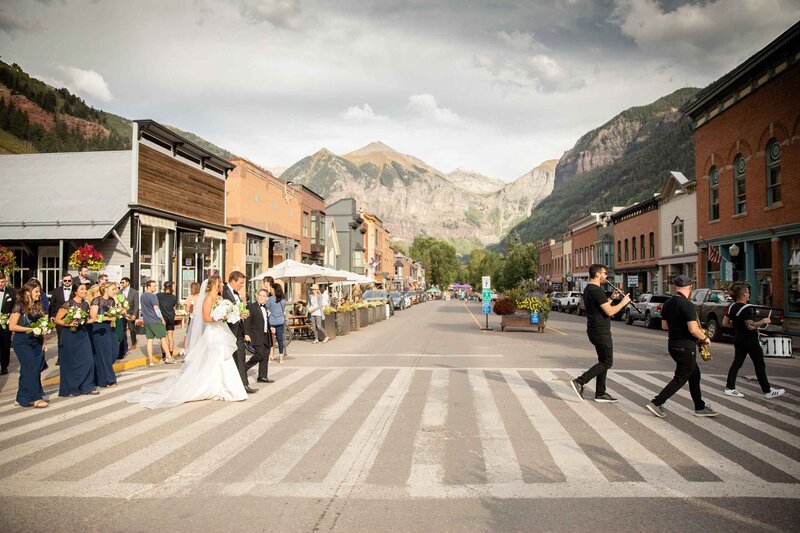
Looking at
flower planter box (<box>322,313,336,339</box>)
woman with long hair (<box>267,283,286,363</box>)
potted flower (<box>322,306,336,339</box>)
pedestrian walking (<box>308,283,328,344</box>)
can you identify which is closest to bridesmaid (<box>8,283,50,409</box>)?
woman with long hair (<box>267,283,286,363</box>)

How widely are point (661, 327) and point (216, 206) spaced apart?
22.7m

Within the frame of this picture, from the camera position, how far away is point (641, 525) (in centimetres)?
415

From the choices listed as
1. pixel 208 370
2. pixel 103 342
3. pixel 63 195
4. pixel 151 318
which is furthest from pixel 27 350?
pixel 63 195

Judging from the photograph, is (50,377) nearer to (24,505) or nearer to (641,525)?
(24,505)

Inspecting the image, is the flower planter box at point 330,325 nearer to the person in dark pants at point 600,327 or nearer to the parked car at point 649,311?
Answer: the person in dark pants at point 600,327

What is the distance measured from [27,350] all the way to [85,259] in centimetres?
966

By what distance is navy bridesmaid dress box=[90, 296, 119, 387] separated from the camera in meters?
10.1

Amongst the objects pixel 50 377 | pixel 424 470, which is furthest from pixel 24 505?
pixel 50 377

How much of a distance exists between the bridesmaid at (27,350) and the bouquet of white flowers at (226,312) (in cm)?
272

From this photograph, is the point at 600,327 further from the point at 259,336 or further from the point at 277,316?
the point at 277,316

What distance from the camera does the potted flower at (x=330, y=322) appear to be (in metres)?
20.9

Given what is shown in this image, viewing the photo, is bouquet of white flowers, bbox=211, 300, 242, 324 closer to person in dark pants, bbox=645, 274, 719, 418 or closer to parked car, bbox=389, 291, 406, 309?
person in dark pants, bbox=645, 274, 719, 418

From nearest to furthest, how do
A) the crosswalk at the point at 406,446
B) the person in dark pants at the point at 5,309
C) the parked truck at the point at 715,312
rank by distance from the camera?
the crosswalk at the point at 406,446
the person in dark pants at the point at 5,309
the parked truck at the point at 715,312

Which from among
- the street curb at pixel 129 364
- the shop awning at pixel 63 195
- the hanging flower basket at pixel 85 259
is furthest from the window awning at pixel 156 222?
the street curb at pixel 129 364
